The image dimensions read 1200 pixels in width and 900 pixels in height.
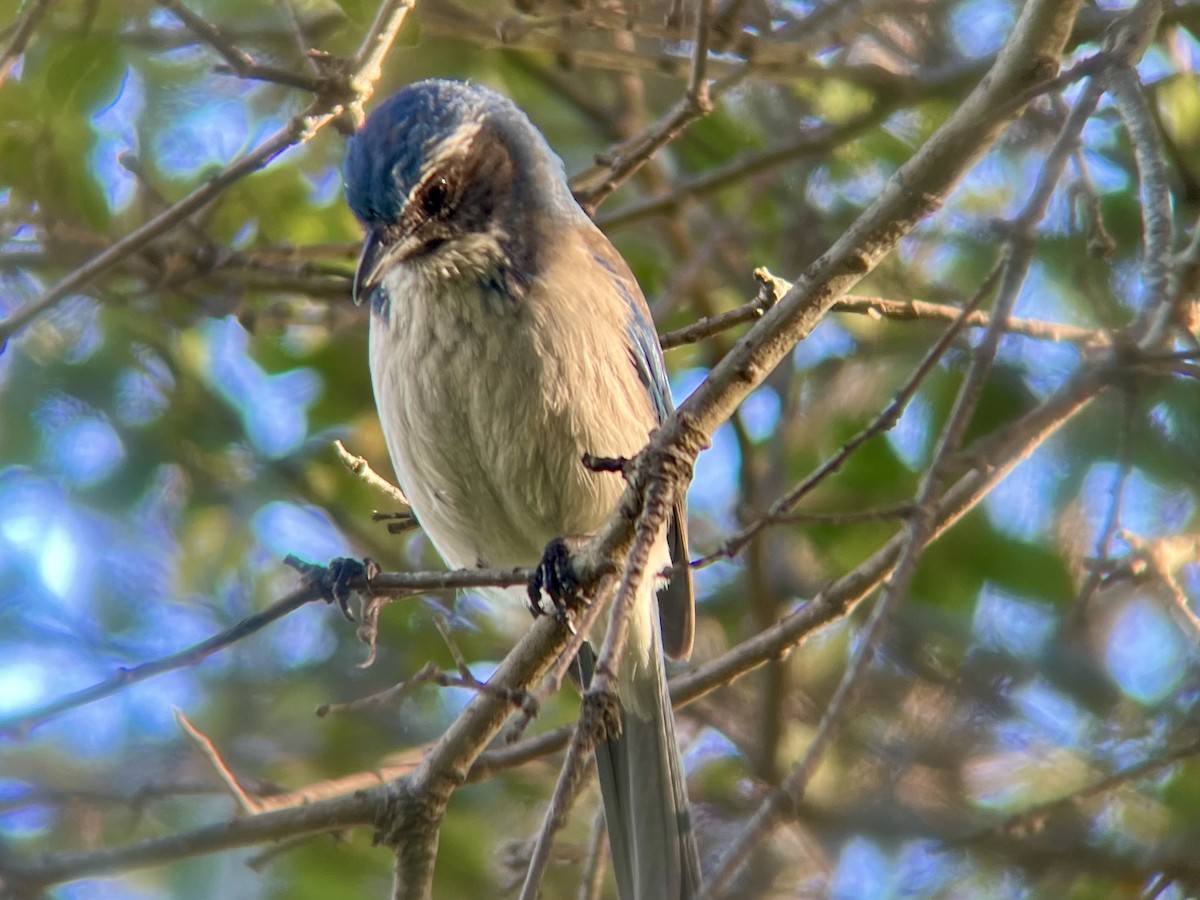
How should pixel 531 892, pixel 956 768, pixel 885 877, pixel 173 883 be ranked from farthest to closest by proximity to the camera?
pixel 956 768 < pixel 173 883 < pixel 885 877 < pixel 531 892

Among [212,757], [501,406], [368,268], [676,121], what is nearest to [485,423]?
[501,406]

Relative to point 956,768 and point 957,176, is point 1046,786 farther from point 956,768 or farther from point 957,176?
point 957,176

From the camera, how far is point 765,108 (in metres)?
6.43

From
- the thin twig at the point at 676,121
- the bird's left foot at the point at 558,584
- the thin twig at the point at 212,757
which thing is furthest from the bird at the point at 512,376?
the thin twig at the point at 212,757

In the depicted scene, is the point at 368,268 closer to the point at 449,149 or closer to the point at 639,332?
the point at 449,149

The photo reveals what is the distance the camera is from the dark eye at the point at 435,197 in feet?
14.3

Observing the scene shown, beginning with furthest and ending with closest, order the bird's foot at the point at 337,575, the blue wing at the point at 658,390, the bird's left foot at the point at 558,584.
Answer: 1. the blue wing at the point at 658,390
2. the bird's left foot at the point at 558,584
3. the bird's foot at the point at 337,575

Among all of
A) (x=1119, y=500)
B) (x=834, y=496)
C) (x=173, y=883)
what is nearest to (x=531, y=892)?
(x=1119, y=500)

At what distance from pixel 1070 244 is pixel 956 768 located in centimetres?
213

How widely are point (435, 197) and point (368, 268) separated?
0.41 meters

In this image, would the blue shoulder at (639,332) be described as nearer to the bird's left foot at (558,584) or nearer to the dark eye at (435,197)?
the dark eye at (435,197)

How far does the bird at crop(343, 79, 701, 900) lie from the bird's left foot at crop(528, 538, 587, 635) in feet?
1.46

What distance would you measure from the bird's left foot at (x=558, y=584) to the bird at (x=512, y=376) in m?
0.45

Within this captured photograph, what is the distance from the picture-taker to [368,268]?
4.11 metres
